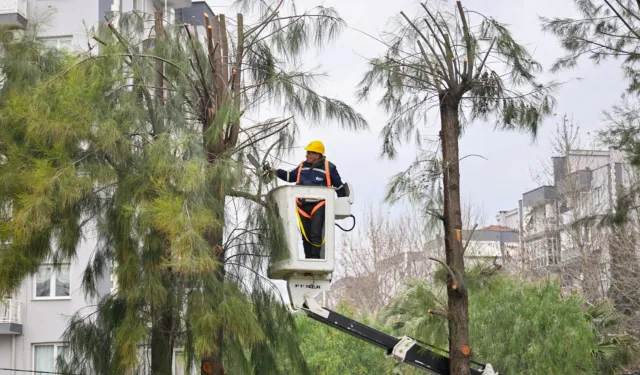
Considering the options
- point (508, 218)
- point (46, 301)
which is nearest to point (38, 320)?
point (46, 301)

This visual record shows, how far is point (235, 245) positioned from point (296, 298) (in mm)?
1035

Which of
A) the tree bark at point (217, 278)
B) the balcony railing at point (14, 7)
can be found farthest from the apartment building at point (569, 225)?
the tree bark at point (217, 278)

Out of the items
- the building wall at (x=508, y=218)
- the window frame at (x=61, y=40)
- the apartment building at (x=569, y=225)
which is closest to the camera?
the window frame at (x=61, y=40)

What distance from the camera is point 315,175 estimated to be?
13.3 metres

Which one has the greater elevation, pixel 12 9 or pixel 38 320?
pixel 12 9

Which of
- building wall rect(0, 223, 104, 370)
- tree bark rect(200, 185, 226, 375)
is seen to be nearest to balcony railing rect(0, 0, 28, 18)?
building wall rect(0, 223, 104, 370)

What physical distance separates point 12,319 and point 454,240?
19011 mm

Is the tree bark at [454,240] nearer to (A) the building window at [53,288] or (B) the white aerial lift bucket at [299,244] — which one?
(B) the white aerial lift bucket at [299,244]

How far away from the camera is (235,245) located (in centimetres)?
1378

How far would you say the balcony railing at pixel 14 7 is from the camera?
96.6ft

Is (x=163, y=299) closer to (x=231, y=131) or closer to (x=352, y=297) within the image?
(x=231, y=131)

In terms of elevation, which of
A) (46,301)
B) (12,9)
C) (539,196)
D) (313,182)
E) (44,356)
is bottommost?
(44,356)

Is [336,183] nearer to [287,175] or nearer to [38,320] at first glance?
[287,175]

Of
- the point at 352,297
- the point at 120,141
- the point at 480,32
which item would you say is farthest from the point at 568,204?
the point at 120,141
